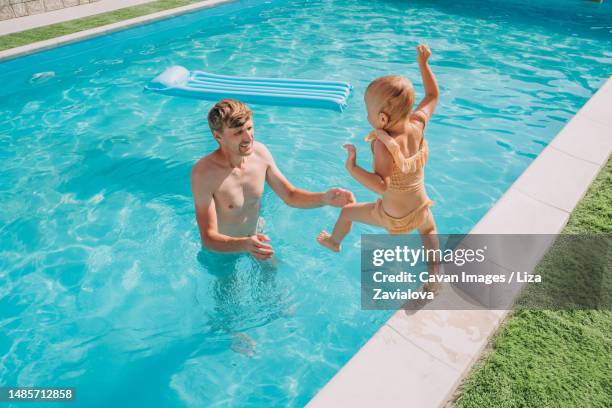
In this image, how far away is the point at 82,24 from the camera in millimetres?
10273

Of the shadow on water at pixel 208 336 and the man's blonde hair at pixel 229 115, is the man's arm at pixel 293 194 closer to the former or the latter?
the man's blonde hair at pixel 229 115

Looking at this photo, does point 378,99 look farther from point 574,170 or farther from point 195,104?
point 195,104

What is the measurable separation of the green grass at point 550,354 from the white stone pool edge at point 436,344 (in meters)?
0.10

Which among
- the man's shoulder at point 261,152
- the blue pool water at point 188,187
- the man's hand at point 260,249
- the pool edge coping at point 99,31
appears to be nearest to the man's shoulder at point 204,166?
the man's shoulder at point 261,152

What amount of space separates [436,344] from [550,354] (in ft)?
2.21

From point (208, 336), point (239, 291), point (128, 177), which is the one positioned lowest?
point (208, 336)

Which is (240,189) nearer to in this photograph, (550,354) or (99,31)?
(550,354)

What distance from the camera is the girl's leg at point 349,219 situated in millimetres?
3318

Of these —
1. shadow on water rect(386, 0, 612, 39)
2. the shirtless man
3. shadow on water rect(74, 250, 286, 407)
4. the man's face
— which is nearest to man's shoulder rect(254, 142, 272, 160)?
the shirtless man

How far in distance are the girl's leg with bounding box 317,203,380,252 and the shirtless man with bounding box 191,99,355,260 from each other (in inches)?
4.9

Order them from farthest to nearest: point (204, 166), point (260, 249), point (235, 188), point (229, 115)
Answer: point (235, 188), point (204, 166), point (229, 115), point (260, 249)

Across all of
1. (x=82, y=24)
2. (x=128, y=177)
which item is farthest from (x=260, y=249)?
(x=82, y=24)

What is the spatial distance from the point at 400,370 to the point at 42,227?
4015 mm

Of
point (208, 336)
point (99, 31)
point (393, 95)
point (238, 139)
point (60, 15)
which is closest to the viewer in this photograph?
point (393, 95)
